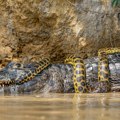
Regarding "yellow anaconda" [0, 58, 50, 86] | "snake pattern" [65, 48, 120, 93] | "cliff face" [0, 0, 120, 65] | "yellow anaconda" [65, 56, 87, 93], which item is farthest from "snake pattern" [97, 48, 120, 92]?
"yellow anaconda" [0, 58, 50, 86]

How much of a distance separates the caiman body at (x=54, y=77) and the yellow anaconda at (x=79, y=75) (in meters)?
0.10

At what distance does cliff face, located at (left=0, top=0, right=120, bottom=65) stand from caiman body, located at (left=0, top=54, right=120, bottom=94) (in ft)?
1.99

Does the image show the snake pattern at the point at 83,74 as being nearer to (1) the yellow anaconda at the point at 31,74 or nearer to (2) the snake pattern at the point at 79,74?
(2) the snake pattern at the point at 79,74

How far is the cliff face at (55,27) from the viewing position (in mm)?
7684

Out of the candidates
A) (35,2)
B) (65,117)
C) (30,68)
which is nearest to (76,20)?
(35,2)

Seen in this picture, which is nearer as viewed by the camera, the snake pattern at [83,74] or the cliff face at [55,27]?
the snake pattern at [83,74]

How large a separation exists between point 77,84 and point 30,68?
965 millimetres

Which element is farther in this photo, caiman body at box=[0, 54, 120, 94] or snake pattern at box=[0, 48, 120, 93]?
snake pattern at box=[0, 48, 120, 93]

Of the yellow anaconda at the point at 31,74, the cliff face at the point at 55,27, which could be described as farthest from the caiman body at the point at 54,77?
the cliff face at the point at 55,27

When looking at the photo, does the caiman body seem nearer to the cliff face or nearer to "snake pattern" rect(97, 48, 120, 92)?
"snake pattern" rect(97, 48, 120, 92)

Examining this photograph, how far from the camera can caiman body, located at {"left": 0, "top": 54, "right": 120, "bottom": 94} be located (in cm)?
687

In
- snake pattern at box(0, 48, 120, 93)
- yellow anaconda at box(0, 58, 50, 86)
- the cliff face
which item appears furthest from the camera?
the cliff face

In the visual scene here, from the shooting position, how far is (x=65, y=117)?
185cm

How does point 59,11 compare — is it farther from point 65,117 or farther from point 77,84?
point 65,117
